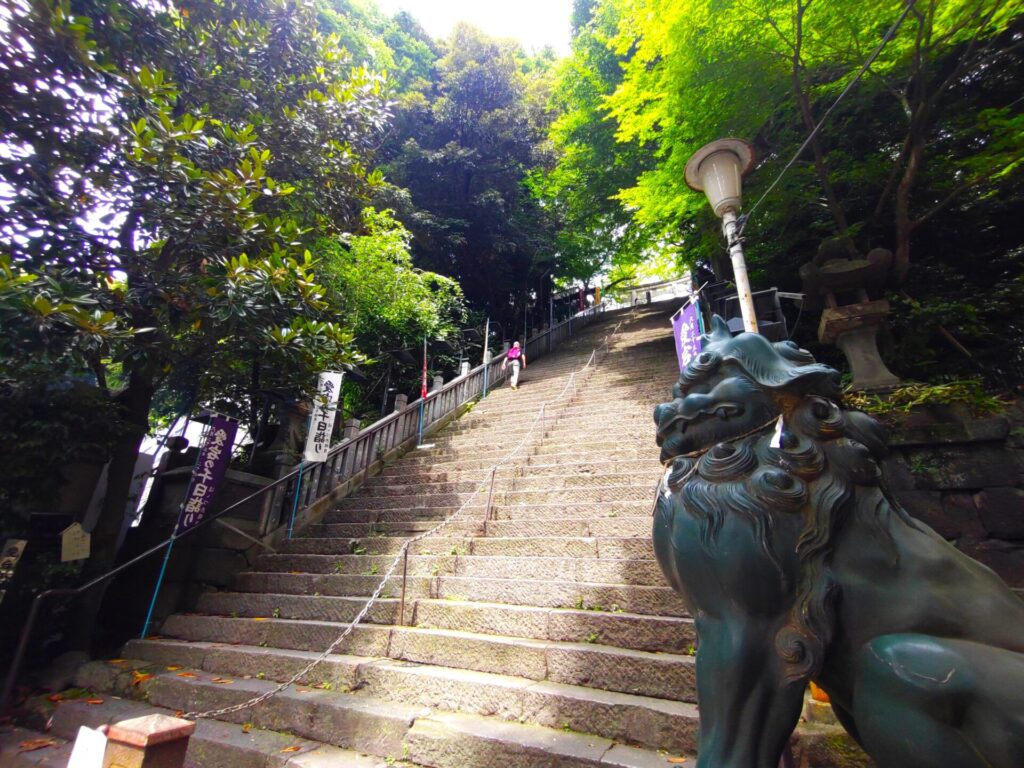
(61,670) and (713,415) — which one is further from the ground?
(713,415)

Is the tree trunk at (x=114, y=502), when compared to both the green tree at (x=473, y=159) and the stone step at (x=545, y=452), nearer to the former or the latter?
the stone step at (x=545, y=452)

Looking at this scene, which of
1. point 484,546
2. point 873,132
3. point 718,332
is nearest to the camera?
point 718,332

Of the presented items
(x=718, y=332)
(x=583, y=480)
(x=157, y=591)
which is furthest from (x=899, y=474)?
(x=157, y=591)

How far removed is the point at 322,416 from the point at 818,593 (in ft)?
19.7

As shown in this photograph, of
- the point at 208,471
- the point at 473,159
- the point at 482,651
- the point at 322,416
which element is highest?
the point at 473,159

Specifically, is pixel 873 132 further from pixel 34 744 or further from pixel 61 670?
pixel 61 670

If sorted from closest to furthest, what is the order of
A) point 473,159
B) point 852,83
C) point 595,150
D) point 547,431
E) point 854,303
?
point 852,83 < point 854,303 < point 547,431 < point 595,150 < point 473,159

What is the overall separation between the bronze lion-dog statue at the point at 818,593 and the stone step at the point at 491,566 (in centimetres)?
251

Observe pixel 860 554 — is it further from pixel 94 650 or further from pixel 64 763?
pixel 94 650

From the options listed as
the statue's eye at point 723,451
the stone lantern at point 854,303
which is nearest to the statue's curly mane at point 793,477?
the statue's eye at point 723,451

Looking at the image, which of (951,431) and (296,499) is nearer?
(951,431)

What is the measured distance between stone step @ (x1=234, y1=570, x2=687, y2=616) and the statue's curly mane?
218 cm

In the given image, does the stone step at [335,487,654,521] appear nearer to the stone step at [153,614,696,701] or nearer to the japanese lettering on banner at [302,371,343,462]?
the japanese lettering on banner at [302,371,343,462]

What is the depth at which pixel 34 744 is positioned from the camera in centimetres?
356
